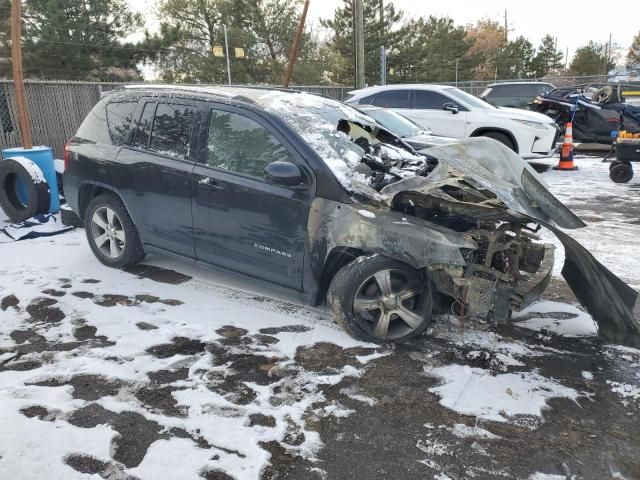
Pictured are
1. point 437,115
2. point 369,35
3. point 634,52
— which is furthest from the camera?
point 634,52

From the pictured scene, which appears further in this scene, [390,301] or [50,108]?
[50,108]

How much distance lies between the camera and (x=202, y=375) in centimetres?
310

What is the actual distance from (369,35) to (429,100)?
27935 millimetres

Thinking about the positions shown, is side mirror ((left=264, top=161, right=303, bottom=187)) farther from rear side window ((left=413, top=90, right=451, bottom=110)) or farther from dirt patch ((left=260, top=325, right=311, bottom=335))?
rear side window ((left=413, top=90, right=451, bottom=110))

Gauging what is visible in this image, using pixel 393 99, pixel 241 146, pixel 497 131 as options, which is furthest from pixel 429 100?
pixel 241 146

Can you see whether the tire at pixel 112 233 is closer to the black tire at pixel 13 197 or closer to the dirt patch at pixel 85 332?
the dirt patch at pixel 85 332

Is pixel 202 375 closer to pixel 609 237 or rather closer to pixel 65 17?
pixel 609 237

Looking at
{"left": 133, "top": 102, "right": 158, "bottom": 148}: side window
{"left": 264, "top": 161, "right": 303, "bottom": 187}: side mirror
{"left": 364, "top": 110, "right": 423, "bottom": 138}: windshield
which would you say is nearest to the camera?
{"left": 264, "top": 161, "right": 303, "bottom": 187}: side mirror

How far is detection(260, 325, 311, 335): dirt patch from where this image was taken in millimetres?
3668

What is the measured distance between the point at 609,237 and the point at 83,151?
595 centimetres

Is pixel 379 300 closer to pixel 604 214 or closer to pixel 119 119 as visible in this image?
pixel 119 119

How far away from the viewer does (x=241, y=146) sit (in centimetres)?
387

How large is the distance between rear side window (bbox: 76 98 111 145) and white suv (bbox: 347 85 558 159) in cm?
675

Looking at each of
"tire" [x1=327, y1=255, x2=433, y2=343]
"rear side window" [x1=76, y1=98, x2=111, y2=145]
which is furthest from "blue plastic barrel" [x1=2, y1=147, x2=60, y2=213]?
"tire" [x1=327, y1=255, x2=433, y2=343]
